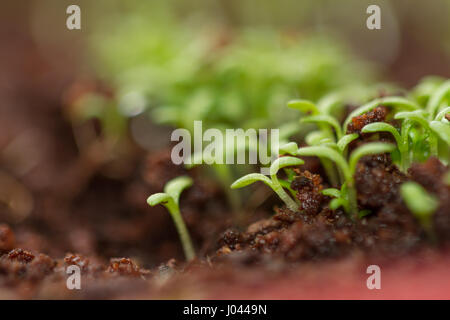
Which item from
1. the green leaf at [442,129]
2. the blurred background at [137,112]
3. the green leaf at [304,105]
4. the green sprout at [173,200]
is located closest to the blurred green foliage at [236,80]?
the blurred background at [137,112]

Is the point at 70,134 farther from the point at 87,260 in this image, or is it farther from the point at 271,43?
the point at 87,260

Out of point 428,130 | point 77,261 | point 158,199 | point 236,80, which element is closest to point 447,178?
point 428,130

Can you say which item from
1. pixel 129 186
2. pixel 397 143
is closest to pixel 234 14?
pixel 129 186

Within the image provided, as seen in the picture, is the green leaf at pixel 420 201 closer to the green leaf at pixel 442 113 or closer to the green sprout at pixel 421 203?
the green sprout at pixel 421 203

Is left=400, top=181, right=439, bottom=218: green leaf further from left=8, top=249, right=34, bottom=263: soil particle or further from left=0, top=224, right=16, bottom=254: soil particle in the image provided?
left=0, top=224, right=16, bottom=254: soil particle

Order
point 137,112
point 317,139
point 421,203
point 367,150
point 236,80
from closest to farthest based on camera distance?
point 421,203 < point 367,150 < point 317,139 < point 236,80 < point 137,112

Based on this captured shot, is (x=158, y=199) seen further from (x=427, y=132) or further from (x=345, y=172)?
(x=427, y=132)
